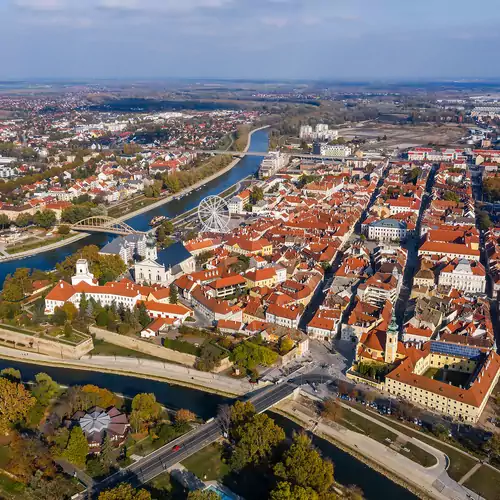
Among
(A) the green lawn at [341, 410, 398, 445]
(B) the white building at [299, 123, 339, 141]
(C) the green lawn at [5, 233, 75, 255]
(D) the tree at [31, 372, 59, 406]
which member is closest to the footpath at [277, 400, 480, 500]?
(A) the green lawn at [341, 410, 398, 445]

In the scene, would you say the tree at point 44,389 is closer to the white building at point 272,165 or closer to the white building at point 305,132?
the white building at point 272,165

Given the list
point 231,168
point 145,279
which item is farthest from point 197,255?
point 231,168

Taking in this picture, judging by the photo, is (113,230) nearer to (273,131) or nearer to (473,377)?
(473,377)

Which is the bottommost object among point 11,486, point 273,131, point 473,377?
point 11,486

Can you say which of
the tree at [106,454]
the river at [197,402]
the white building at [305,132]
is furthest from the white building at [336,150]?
the tree at [106,454]

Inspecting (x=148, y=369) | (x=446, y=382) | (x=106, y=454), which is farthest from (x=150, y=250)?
(x=446, y=382)
